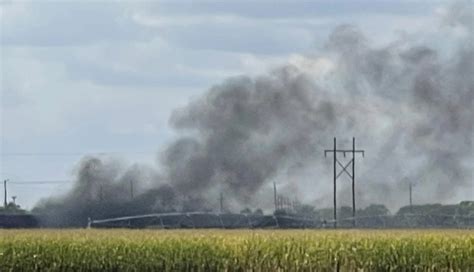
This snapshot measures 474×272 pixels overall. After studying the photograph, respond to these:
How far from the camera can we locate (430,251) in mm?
53031

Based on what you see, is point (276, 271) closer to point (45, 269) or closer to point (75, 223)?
point (45, 269)

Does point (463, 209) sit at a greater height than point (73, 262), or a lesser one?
greater

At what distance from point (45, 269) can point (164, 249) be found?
12.7 feet

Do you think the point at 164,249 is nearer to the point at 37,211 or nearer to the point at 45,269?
the point at 45,269

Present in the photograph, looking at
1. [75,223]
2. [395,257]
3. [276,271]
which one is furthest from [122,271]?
[75,223]

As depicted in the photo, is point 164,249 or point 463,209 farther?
point 463,209

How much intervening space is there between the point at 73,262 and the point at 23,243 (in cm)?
209

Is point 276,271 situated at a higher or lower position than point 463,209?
lower

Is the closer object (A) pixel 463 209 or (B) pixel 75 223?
(B) pixel 75 223

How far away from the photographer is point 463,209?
432 feet

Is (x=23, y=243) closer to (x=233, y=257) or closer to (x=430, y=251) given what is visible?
(x=233, y=257)

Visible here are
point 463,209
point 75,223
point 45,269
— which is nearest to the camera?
point 45,269

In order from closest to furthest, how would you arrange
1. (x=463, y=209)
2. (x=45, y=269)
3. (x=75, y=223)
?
(x=45, y=269), (x=75, y=223), (x=463, y=209)

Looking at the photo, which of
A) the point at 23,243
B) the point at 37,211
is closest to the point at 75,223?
the point at 37,211
